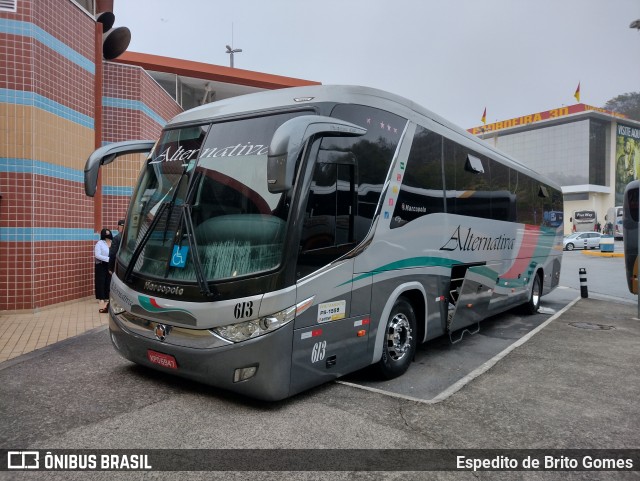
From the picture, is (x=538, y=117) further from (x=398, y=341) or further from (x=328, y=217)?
(x=328, y=217)

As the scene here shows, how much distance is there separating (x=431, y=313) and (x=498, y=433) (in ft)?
Result: 7.59

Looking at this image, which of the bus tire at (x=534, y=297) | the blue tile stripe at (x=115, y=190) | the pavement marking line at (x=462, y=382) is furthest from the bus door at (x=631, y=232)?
the blue tile stripe at (x=115, y=190)

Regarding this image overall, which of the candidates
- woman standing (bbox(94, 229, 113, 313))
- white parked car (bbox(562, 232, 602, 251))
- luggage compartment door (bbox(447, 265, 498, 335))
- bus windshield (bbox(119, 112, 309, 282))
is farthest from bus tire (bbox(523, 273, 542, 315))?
white parked car (bbox(562, 232, 602, 251))

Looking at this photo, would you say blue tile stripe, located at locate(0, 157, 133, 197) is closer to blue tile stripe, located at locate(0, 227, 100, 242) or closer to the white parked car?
blue tile stripe, located at locate(0, 227, 100, 242)

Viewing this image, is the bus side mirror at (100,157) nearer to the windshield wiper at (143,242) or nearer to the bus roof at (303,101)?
the bus roof at (303,101)

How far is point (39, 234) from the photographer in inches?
366

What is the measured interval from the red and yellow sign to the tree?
29240mm

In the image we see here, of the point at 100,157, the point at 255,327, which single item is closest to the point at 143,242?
the point at 100,157

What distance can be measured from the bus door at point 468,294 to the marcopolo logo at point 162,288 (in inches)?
158

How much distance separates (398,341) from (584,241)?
124 feet

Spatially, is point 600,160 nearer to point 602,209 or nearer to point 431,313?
point 602,209

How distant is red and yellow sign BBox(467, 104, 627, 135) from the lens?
59812mm

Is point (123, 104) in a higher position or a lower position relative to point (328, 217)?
higher

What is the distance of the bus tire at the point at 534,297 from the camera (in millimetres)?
10750
